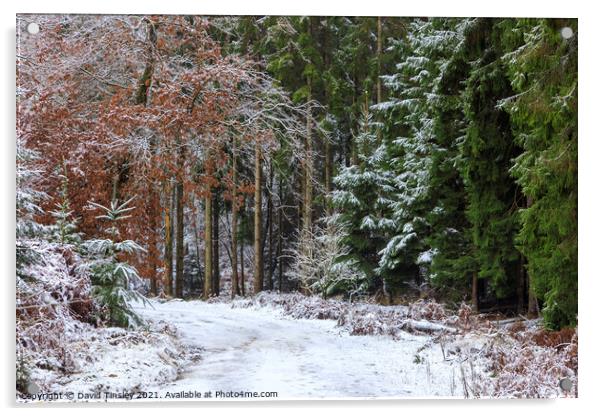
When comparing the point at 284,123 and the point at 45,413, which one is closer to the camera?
the point at 45,413

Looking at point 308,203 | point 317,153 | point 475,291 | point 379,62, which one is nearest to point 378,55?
point 379,62

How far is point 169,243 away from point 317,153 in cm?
154

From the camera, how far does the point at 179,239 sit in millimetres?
5836

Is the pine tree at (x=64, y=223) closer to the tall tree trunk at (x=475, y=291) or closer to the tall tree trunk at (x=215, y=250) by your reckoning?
the tall tree trunk at (x=215, y=250)

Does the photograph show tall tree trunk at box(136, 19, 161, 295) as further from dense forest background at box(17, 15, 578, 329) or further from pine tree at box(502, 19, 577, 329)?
pine tree at box(502, 19, 577, 329)

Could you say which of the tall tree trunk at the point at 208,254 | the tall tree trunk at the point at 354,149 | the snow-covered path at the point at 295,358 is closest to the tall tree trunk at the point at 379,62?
the tall tree trunk at the point at 354,149

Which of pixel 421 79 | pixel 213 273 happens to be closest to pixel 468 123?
pixel 421 79

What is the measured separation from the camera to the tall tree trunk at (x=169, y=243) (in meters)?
5.78

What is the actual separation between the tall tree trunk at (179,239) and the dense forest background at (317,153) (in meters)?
0.02

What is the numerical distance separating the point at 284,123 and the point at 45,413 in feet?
10.4

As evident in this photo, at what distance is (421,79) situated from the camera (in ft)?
19.9

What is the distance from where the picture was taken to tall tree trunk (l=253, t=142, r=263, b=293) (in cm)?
589

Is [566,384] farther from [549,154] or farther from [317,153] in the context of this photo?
[317,153]
